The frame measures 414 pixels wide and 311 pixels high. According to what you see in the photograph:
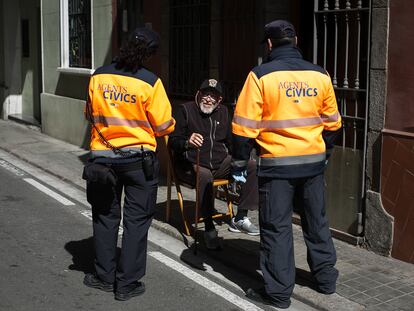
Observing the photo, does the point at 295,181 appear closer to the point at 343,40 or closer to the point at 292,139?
the point at 292,139

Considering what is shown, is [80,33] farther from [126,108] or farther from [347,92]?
[126,108]

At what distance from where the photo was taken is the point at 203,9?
8.38m

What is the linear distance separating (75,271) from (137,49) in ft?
6.30

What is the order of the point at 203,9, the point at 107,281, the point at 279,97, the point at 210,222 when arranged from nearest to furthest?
the point at 279,97 → the point at 107,281 → the point at 210,222 → the point at 203,9

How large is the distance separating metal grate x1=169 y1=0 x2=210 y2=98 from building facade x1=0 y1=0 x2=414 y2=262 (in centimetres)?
1

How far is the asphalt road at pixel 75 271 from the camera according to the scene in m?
4.64

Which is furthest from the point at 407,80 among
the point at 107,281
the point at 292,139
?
the point at 107,281

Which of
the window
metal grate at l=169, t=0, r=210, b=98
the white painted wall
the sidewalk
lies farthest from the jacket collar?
the white painted wall

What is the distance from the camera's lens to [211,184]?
19.7 feet

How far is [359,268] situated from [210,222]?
1.39 metres

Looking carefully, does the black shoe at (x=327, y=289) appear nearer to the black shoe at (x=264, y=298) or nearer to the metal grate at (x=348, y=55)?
the black shoe at (x=264, y=298)

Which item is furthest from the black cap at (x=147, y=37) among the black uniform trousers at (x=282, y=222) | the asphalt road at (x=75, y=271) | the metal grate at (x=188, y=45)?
the metal grate at (x=188, y=45)

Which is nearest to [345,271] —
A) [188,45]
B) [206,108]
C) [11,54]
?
[206,108]

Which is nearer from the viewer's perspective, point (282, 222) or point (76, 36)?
point (282, 222)
